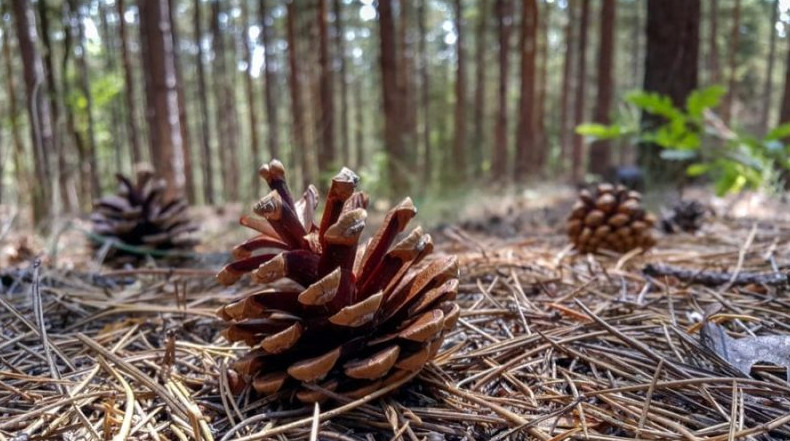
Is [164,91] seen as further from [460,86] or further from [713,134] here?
[460,86]

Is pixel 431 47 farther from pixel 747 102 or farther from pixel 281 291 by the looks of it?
pixel 281 291

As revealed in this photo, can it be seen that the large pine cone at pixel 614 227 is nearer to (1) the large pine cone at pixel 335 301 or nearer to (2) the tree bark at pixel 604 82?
(1) the large pine cone at pixel 335 301

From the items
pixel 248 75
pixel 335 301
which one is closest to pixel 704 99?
pixel 335 301

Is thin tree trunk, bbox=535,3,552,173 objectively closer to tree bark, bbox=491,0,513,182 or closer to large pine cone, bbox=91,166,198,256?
tree bark, bbox=491,0,513,182

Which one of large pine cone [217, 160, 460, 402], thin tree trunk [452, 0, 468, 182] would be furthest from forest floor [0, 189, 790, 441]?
thin tree trunk [452, 0, 468, 182]

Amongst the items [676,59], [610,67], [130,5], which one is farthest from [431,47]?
[676,59]
